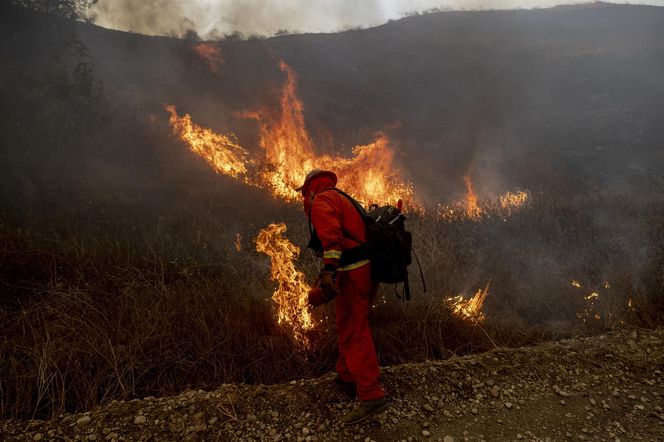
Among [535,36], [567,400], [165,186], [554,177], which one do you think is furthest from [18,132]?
[535,36]

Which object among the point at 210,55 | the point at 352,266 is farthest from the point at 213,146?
the point at 352,266

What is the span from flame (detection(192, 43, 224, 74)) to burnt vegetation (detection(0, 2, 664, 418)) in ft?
1.79

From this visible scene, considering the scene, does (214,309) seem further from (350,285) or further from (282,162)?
(282,162)

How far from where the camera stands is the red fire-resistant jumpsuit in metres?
3.03

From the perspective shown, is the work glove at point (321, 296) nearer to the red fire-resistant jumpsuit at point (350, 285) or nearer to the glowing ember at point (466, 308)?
the red fire-resistant jumpsuit at point (350, 285)

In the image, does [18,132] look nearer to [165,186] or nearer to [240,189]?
[165,186]

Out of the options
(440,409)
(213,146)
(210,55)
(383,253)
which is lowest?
(440,409)

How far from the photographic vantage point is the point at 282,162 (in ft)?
41.0

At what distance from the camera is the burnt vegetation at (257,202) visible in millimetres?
4059

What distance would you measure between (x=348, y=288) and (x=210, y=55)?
19.8 metres

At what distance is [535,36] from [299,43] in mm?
15333

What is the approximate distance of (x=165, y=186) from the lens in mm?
10812

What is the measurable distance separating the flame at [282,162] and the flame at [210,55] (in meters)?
5.39

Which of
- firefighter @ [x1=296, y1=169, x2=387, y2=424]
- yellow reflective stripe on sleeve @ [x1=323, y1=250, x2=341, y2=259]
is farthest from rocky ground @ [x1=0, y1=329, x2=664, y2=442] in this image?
yellow reflective stripe on sleeve @ [x1=323, y1=250, x2=341, y2=259]
